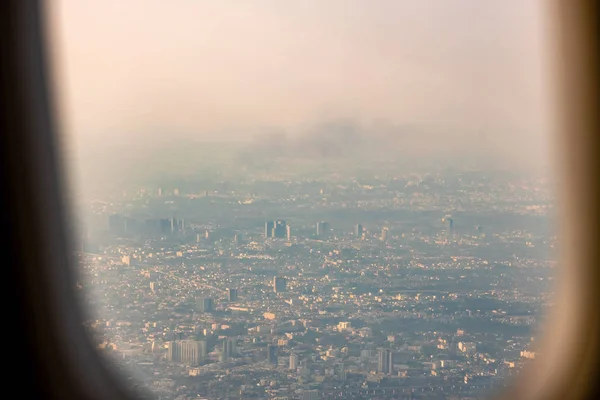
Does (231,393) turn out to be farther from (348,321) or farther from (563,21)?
(563,21)

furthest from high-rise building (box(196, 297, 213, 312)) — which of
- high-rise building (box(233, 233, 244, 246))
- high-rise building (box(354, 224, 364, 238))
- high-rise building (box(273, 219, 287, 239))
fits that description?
high-rise building (box(354, 224, 364, 238))

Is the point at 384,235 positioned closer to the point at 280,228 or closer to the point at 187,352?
the point at 280,228

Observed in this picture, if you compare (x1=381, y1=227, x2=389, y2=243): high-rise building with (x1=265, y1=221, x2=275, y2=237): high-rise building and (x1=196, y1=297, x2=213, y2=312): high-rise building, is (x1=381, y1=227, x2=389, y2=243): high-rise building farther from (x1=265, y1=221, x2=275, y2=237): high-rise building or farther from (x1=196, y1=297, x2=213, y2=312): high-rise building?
(x1=196, y1=297, x2=213, y2=312): high-rise building

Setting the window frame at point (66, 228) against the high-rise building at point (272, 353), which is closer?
the window frame at point (66, 228)

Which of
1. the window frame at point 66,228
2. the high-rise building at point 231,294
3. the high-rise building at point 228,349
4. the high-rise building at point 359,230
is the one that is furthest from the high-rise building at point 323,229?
the window frame at point 66,228

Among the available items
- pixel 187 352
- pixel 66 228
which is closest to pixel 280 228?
pixel 187 352

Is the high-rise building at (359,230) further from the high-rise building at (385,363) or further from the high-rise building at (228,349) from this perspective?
the high-rise building at (228,349)

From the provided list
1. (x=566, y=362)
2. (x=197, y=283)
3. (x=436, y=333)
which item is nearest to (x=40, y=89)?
(x=197, y=283)
